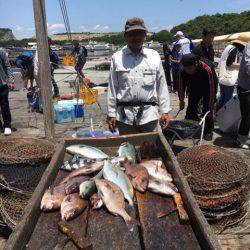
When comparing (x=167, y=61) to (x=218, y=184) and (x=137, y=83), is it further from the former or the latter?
(x=218, y=184)

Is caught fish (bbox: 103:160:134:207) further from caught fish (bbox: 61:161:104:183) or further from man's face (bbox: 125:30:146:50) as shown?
man's face (bbox: 125:30:146:50)

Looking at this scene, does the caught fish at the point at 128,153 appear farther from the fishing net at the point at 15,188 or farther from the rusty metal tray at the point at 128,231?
the fishing net at the point at 15,188

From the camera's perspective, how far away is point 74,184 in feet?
9.53

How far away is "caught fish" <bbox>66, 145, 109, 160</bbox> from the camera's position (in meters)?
3.62

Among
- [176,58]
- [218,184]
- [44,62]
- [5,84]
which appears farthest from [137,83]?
[176,58]

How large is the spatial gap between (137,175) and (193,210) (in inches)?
26.1

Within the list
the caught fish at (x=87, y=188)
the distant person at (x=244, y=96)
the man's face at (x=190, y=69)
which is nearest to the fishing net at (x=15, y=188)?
the caught fish at (x=87, y=188)

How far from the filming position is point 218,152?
15.6 feet

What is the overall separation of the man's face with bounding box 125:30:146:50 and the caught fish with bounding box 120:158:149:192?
166cm

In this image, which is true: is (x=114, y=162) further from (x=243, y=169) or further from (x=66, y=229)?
(x=243, y=169)

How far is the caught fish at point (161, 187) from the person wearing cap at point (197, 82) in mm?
3534

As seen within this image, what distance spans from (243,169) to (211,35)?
15.4ft

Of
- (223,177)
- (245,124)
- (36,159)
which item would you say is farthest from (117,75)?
(245,124)

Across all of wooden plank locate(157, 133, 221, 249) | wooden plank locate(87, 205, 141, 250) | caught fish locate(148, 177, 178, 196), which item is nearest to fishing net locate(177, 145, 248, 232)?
wooden plank locate(157, 133, 221, 249)
